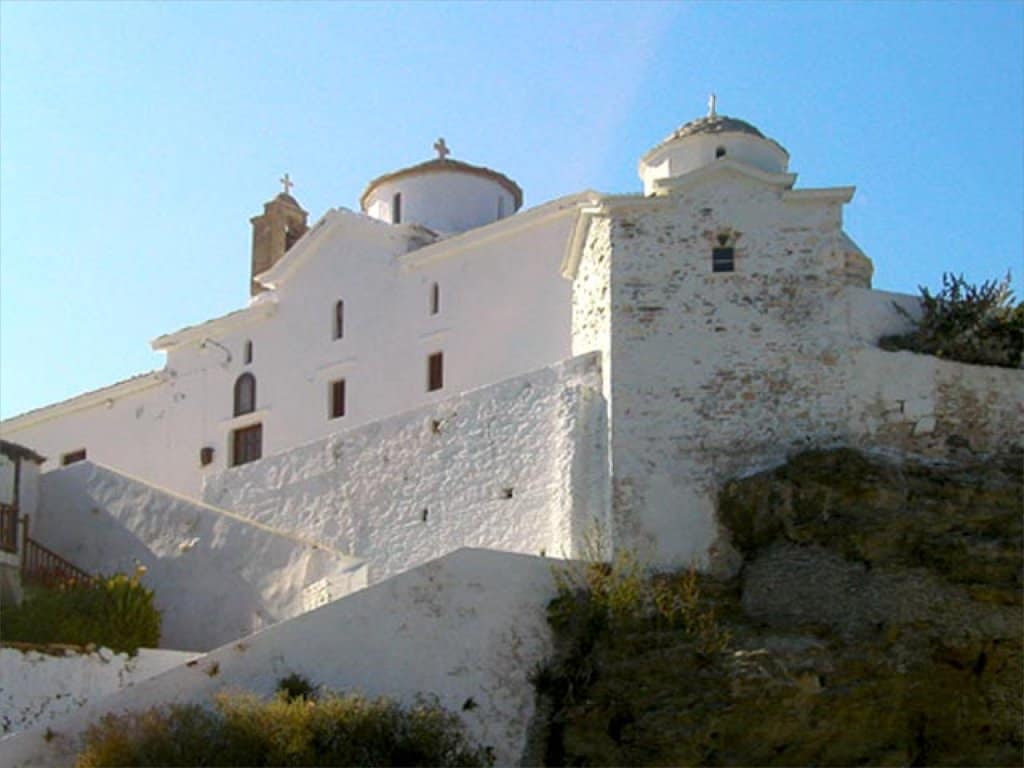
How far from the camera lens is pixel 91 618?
2738 cm

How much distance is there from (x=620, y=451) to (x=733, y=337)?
236 cm

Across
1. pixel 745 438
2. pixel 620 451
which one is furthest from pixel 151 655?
pixel 745 438

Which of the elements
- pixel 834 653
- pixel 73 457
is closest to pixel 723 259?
pixel 834 653

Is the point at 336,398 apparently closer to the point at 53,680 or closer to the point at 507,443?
the point at 507,443

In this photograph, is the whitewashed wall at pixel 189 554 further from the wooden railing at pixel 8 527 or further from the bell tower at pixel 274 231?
the bell tower at pixel 274 231

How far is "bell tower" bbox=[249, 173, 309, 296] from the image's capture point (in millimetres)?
41156

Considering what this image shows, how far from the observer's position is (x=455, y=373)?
33.6m

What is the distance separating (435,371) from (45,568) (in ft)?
24.9

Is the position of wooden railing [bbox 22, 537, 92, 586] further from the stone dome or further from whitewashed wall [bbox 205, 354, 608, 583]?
the stone dome

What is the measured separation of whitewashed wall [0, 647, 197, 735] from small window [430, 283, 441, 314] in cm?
1040

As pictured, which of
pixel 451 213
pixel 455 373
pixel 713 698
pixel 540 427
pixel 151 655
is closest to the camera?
pixel 713 698

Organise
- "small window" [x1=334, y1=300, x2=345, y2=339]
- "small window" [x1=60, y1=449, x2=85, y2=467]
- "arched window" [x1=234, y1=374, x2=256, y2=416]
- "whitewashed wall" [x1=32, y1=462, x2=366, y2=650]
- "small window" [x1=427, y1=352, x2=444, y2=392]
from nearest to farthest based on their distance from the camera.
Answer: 1. "whitewashed wall" [x1=32, y1=462, x2=366, y2=650]
2. "small window" [x1=427, y1=352, x2=444, y2=392]
3. "small window" [x1=334, y1=300, x2=345, y2=339]
4. "arched window" [x1=234, y1=374, x2=256, y2=416]
5. "small window" [x1=60, y1=449, x2=85, y2=467]

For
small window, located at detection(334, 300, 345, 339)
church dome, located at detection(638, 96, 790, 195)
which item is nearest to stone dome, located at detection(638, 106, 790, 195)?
church dome, located at detection(638, 96, 790, 195)

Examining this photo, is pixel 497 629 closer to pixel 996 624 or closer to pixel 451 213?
pixel 996 624
